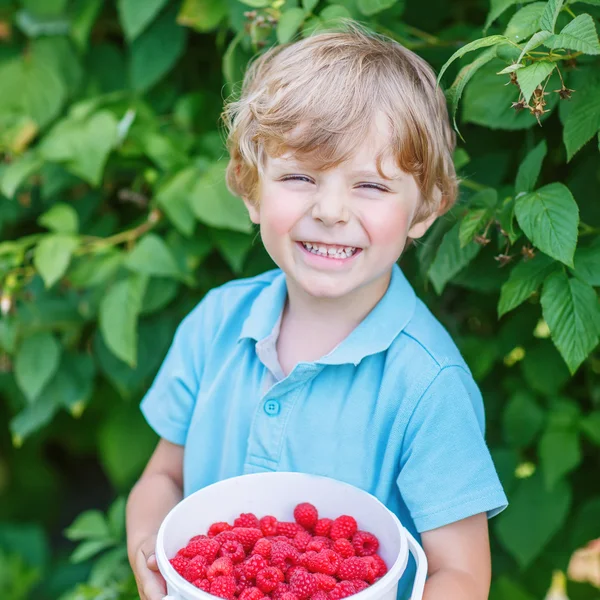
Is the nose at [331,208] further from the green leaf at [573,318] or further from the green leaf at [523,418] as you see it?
the green leaf at [523,418]

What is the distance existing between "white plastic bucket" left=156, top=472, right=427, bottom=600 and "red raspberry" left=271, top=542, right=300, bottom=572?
0.45ft

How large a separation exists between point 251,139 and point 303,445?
1.73 ft

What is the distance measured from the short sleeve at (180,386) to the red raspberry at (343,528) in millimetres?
441

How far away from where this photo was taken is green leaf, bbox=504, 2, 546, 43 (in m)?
1.25

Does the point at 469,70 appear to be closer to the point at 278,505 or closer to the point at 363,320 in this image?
the point at 363,320

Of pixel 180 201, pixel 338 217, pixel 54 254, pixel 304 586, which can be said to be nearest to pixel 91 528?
pixel 54 254

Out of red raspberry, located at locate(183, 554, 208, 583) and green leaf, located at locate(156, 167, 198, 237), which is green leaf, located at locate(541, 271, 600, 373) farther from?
green leaf, located at locate(156, 167, 198, 237)

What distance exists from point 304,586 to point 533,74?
77cm

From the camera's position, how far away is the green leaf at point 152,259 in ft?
6.17

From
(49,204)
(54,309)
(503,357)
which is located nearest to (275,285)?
(503,357)

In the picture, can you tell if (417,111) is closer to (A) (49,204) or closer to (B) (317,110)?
(B) (317,110)

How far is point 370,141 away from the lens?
130 cm

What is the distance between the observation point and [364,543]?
50.4 inches

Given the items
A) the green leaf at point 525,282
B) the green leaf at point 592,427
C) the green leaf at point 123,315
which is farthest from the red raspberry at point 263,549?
the green leaf at point 592,427
